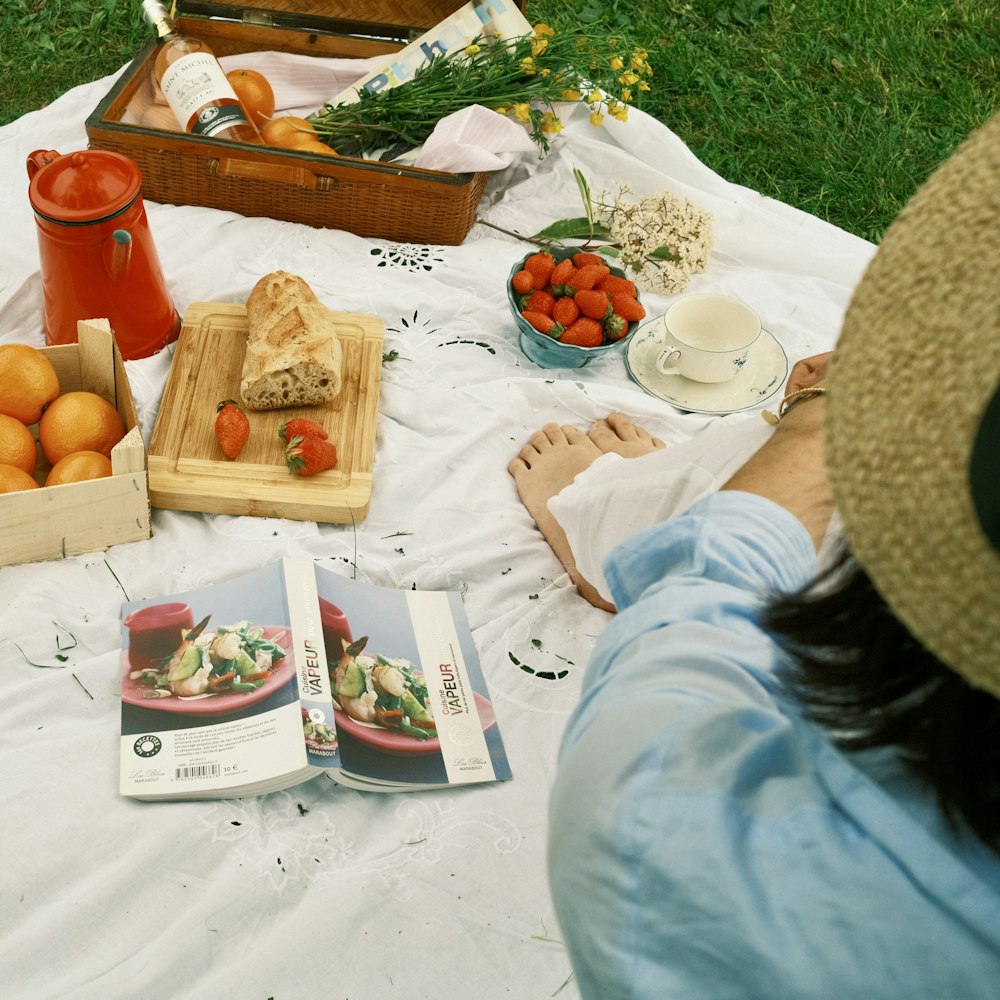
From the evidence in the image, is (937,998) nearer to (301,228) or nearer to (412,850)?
(412,850)

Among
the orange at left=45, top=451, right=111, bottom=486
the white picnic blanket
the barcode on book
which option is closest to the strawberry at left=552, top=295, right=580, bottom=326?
the white picnic blanket

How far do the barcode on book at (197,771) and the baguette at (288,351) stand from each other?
2.00ft

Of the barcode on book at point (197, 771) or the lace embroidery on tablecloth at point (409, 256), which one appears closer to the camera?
the barcode on book at point (197, 771)

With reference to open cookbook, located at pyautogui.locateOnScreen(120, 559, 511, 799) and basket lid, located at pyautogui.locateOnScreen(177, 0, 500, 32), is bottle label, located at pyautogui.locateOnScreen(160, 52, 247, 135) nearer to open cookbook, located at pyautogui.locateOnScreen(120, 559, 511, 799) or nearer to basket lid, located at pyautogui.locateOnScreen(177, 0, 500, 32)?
basket lid, located at pyautogui.locateOnScreen(177, 0, 500, 32)

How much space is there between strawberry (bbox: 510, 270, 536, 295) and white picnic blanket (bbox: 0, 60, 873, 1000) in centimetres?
11

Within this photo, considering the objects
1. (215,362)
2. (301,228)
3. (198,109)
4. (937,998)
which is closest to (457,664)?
(215,362)

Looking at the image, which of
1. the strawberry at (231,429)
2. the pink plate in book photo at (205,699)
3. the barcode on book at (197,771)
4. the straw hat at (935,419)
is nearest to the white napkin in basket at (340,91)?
the strawberry at (231,429)

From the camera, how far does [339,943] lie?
1085 millimetres

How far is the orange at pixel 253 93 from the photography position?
2014 mm

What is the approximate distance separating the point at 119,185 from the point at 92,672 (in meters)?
0.73

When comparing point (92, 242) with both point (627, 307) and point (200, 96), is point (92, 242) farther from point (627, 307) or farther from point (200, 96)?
point (627, 307)

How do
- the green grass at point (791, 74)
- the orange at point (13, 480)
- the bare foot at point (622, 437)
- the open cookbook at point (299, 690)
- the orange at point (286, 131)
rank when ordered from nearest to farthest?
the open cookbook at point (299, 690) → the orange at point (13, 480) → the bare foot at point (622, 437) → the orange at point (286, 131) → the green grass at point (791, 74)

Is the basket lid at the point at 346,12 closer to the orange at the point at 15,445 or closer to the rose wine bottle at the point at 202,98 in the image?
the rose wine bottle at the point at 202,98

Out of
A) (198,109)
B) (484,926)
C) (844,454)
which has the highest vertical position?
(844,454)
